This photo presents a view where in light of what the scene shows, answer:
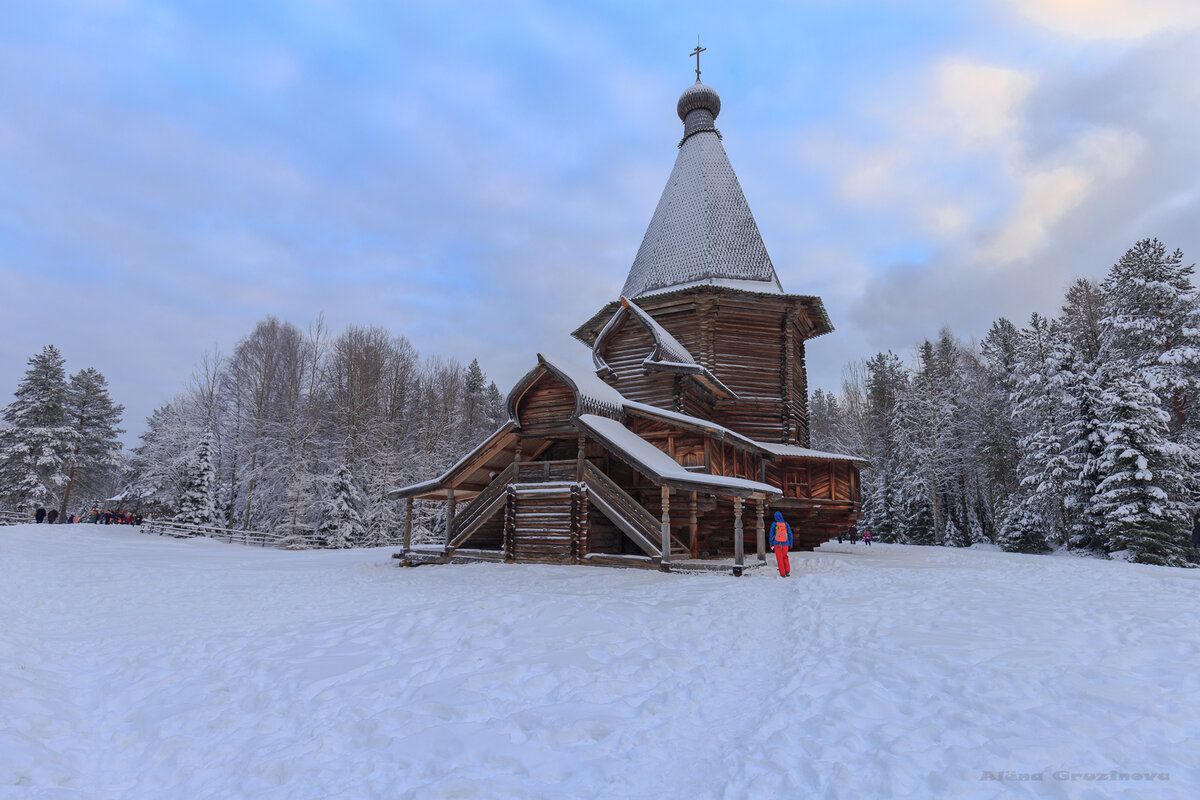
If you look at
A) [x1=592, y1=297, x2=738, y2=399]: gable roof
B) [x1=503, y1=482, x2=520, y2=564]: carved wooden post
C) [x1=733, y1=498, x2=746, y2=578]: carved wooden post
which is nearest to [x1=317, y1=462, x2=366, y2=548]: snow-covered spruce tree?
[x1=592, y1=297, x2=738, y2=399]: gable roof

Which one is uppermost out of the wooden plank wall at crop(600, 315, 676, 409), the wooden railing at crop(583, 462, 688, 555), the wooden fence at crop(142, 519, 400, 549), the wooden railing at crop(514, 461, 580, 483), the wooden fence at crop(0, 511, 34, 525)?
the wooden plank wall at crop(600, 315, 676, 409)

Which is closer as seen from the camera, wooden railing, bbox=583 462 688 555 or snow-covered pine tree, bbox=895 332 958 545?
wooden railing, bbox=583 462 688 555

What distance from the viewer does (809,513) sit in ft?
72.5

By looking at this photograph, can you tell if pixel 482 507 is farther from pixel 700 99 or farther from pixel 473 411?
pixel 473 411

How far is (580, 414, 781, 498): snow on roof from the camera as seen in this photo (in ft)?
45.9

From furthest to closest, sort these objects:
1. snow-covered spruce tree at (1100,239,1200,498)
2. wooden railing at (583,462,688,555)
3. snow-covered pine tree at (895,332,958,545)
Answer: snow-covered pine tree at (895,332,958,545) < snow-covered spruce tree at (1100,239,1200,498) < wooden railing at (583,462,688,555)

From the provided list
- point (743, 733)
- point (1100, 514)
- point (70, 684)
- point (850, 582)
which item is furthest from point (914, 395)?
point (70, 684)

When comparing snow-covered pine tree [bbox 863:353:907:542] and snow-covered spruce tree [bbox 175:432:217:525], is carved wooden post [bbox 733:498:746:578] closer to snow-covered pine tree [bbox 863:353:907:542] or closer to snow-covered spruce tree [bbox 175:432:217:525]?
snow-covered pine tree [bbox 863:353:907:542]

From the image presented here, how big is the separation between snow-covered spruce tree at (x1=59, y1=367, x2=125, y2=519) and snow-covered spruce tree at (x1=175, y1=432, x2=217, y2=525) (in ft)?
41.7

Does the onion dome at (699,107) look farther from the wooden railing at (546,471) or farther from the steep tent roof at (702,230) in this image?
the wooden railing at (546,471)

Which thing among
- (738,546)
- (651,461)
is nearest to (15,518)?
(651,461)

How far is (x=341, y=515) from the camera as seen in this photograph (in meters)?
30.5

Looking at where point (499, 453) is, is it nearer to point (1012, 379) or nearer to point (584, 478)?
point (584, 478)

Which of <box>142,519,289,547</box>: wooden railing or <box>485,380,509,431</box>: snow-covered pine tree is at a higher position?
<box>485,380,509,431</box>: snow-covered pine tree
